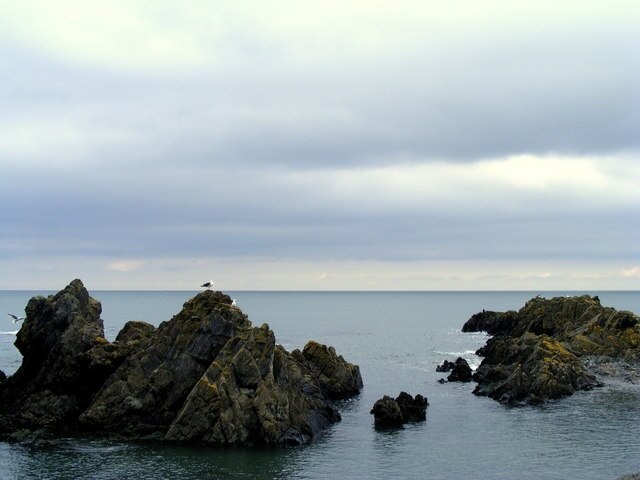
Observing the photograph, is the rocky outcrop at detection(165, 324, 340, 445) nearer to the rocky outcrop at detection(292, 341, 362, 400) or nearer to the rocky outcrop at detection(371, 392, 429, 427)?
the rocky outcrop at detection(371, 392, 429, 427)

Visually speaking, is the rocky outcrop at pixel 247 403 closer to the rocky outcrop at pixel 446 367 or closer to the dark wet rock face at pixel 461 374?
the dark wet rock face at pixel 461 374

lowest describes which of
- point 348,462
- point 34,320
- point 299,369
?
point 348,462

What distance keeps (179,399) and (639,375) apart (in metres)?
68.0

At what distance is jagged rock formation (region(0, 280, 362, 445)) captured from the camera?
6394 centimetres

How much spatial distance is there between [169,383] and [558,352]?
5624cm

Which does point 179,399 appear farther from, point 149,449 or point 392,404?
point 392,404

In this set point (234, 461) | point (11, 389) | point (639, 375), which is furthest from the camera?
point (639, 375)

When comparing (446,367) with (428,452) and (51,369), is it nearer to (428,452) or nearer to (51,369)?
(428,452)

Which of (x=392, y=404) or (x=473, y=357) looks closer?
(x=392, y=404)

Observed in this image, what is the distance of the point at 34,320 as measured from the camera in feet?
253

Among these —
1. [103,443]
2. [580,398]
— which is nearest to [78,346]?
[103,443]

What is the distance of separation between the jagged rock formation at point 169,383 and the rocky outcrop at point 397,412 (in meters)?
5.25

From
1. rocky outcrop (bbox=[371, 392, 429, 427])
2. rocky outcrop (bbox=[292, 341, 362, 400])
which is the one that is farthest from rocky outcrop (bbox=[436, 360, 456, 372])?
rocky outcrop (bbox=[371, 392, 429, 427])

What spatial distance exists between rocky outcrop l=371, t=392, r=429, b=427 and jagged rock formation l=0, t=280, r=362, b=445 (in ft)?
17.2
